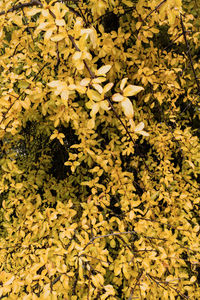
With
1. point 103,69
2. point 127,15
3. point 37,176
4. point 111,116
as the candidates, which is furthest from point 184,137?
Answer: point 37,176

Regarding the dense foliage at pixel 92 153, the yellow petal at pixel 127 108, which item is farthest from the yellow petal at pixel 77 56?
the yellow petal at pixel 127 108

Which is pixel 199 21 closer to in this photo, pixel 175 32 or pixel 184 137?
pixel 175 32

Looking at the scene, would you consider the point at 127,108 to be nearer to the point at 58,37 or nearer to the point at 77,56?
the point at 77,56

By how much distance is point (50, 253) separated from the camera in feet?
4.09

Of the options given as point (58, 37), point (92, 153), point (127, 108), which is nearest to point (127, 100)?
point (127, 108)

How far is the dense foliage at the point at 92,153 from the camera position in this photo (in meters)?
1.01

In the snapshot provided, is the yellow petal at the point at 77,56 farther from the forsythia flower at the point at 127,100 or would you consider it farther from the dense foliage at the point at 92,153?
the forsythia flower at the point at 127,100

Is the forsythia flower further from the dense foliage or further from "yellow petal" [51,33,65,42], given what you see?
"yellow petal" [51,33,65,42]

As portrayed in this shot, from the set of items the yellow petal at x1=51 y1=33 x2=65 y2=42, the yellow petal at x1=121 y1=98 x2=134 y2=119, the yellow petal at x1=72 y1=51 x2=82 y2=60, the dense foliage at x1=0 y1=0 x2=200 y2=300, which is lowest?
the dense foliage at x1=0 y1=0 x2=200 y2=300

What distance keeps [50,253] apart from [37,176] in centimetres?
93

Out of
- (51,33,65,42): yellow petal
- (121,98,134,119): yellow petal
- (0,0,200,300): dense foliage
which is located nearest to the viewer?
(121,98,134,119): yellow petal

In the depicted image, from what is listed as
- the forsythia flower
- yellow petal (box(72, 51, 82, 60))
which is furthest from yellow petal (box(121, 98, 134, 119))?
yellow petal (box(72, 51, 82, 60))

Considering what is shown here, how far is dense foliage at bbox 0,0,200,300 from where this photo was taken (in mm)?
1011

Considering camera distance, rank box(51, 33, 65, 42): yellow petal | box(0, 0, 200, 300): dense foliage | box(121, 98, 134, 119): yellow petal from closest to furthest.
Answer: box(121, 98, 134, 119): yellow petal
box(51, 33, 65, 42): yellow petal
box(0, 0, 200, 300): dense foliage
